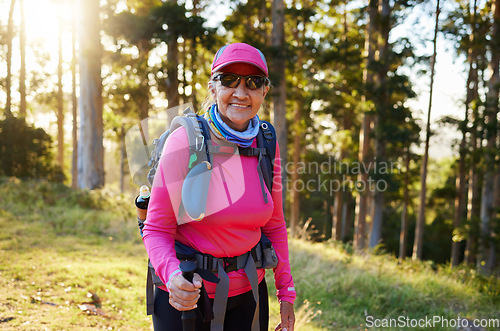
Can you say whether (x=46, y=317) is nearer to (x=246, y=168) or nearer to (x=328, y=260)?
(x=246, y=168)

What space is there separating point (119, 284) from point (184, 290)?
4.27m

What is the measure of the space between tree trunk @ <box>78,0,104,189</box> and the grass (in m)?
4.31

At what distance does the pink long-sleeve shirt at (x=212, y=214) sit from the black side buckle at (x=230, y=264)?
0.02 meters

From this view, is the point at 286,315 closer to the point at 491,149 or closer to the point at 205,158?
the point at 205,158

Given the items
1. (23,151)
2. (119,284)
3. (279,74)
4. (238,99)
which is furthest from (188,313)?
(23,151)

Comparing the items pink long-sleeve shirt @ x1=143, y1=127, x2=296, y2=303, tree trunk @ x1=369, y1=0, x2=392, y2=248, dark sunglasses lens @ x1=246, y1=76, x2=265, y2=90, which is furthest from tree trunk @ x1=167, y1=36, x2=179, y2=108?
pink long-sleeve shirt @ x1=143, y1=127, x2=296, y2=303

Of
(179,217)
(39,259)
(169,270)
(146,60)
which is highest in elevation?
(146,60)

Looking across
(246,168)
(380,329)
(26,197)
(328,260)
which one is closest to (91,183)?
(26,197)

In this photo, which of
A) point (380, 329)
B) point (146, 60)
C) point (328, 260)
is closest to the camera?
point (380, 329)

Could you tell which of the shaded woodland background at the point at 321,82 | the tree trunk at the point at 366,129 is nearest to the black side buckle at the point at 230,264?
the shaded woodland background at the point at 321,82

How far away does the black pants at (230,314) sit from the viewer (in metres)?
1.69

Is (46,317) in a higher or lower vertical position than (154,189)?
lower

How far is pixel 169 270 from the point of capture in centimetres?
150

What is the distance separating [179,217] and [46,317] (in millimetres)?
3102
